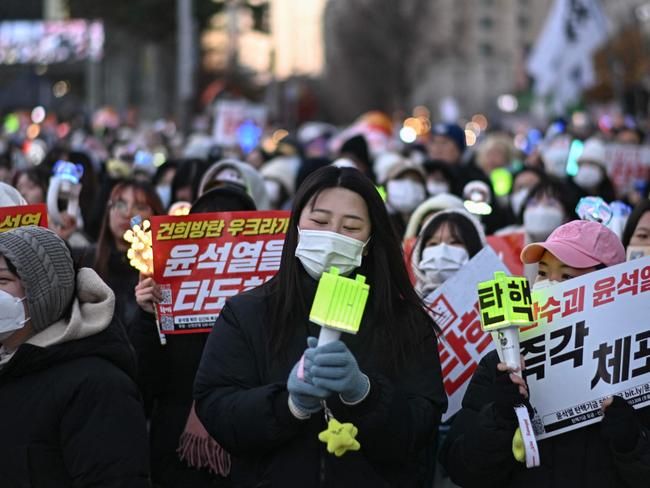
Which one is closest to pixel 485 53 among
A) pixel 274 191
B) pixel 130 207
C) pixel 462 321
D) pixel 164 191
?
pixel 274 191

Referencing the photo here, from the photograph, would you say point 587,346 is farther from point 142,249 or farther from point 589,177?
point 589,177

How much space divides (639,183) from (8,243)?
29.8ft

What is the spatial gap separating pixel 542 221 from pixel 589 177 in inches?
117

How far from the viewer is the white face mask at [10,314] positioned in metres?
3.89

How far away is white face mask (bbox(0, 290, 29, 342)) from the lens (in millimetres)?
3893

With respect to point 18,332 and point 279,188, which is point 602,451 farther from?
point 279,188

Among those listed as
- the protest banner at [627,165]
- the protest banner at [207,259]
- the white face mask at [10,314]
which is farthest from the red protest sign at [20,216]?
the protest banner at [627,165]

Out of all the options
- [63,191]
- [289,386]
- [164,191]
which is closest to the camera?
[289,386]

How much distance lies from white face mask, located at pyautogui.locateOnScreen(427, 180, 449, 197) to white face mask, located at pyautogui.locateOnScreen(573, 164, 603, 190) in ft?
4.11

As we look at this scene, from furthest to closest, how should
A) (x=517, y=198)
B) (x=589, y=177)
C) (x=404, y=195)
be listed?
(x=589, y=177), (x=517, y=198), (x=404, y=195)

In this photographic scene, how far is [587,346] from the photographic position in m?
4.15

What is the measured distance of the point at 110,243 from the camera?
649 centimetres

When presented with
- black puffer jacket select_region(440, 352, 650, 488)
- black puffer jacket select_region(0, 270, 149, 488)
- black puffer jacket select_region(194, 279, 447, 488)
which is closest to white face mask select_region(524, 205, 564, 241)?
black puffer jacket select_region(440, 352, 650, 488)

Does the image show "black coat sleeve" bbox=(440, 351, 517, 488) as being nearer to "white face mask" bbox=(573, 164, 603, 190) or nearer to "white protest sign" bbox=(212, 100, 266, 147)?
"white face mask" bbox=(573, 164, 603, 190)
